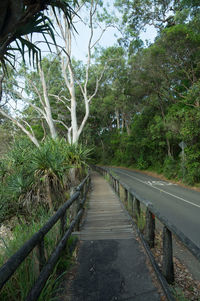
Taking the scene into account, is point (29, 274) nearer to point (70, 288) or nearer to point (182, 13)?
point (70, 288)

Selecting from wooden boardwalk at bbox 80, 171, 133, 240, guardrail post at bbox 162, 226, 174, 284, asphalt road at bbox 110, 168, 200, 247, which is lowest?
asphalt road at bbox 110, 168, 200, 247

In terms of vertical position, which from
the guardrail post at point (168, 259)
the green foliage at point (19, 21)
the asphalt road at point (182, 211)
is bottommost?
the asphalt road at point (182, 211)

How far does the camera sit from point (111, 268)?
2977 millimetres

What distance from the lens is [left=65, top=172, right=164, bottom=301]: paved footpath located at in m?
2.40

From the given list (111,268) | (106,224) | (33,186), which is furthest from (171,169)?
(111,268)

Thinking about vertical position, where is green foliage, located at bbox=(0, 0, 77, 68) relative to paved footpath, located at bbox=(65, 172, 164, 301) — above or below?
above

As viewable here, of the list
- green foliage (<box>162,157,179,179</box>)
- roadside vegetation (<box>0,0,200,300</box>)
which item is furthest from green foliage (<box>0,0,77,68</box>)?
green foliage (<box>162,157,179,179</box>)

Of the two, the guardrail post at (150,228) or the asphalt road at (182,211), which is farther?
the asphalt road at (182,211)

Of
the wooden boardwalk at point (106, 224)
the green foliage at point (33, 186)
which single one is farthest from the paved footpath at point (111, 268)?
the green foliage at point (33, 186)

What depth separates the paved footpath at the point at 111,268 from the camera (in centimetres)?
240

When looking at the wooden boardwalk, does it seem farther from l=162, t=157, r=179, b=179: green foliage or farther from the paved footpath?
l=162, t=157, r=179, b=179: green foliage

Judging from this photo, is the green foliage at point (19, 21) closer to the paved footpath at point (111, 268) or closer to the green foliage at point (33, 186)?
the paved footpath at point (111, 268)

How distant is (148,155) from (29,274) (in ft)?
85.3

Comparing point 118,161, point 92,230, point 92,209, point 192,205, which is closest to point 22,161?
point 92,209
